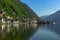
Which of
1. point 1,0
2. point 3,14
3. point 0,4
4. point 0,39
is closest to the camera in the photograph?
point 0,39

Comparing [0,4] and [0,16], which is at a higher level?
[0,4]

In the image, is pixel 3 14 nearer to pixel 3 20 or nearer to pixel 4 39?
pixel 3 20

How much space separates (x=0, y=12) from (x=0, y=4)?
66.9ft

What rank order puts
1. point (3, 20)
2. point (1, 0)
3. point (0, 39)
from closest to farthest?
point (0, 39)
point (3, 20)
point (1, 0)

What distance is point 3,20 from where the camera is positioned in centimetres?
13012

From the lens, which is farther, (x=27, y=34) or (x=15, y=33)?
(x=15, y=33)

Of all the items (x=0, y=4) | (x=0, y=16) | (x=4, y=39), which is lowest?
(x=4, y=39)

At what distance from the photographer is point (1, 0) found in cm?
17125

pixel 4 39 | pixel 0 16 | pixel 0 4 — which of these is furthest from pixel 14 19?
pixel 4 39

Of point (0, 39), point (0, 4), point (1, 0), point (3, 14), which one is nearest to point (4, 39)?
point (0, 39)

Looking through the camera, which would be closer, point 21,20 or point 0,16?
point 0,16

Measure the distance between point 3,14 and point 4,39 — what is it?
107m

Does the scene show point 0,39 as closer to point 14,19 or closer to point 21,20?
point 14,19

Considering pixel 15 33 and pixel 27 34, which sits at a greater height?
pixel 15 33
